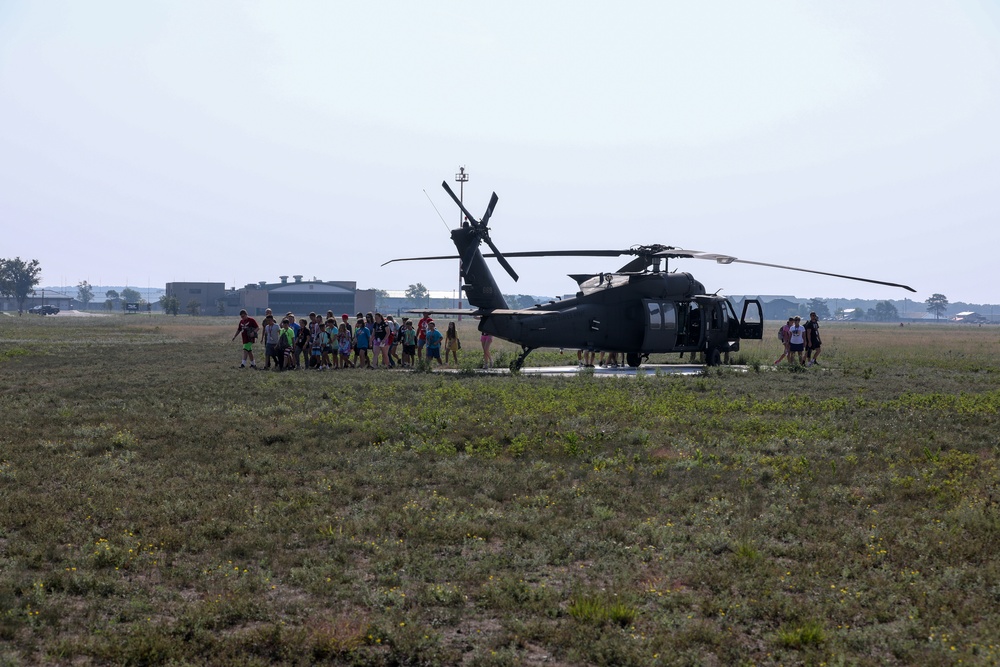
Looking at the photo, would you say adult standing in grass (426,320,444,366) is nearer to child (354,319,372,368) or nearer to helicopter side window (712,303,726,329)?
child (354,319,372,368)

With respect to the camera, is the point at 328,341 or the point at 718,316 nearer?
the point at 328,341

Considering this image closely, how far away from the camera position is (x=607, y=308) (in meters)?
27.6

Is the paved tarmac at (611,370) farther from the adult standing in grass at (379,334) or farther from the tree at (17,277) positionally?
the tree at (17,277)

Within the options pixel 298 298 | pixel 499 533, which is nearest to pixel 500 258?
pixel 499 533

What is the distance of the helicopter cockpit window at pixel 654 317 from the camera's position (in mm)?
27453

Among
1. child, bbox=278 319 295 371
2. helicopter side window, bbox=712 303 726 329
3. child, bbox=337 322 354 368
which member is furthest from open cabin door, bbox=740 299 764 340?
child, bbox=278 319 295 371

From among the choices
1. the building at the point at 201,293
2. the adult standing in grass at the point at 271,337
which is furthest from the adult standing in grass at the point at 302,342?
the building at the point at 201,293

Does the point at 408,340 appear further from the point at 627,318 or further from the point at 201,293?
the point at 201,293

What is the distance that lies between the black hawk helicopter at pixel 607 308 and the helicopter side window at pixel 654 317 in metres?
0.03

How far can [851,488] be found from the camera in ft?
38.0

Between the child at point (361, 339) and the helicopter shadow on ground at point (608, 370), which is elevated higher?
the child at point (361, 339)

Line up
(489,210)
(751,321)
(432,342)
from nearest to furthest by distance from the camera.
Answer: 1. (489,210)
2. (432,342)
3. (751,321)

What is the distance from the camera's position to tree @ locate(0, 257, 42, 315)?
6693 inches

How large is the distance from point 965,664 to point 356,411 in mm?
13132
